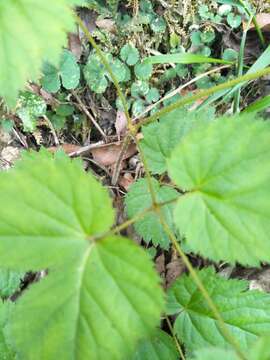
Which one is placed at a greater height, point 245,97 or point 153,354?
point 245,97

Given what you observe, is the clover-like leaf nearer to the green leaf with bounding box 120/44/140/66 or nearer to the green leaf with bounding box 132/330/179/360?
the green leaf with bounding box 120/44/140/66

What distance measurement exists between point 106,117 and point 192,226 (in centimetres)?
126

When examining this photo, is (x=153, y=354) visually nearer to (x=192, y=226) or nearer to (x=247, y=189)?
(x=192, y=226)

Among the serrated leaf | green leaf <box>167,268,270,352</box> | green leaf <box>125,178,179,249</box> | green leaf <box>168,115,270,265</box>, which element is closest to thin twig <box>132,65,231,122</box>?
the serrated leaf

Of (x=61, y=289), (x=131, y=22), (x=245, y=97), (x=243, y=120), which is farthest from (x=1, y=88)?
(x=245, y=97)

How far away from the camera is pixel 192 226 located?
1.26m

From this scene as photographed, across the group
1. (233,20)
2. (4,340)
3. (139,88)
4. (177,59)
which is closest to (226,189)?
(4,340)

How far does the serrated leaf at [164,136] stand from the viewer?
1.88 metres

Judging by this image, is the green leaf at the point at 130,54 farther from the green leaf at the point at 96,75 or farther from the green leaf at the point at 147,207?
the green leaf at the point at 147,207

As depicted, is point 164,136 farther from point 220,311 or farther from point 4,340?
point 4,340

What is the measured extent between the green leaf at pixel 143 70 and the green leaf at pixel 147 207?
719 mm

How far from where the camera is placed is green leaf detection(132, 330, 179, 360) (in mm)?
1668

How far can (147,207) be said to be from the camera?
6.10 feet

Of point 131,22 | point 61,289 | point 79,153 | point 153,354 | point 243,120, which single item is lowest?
point 153,354
